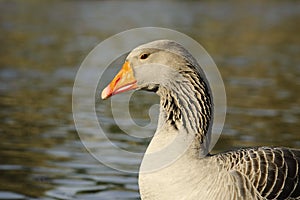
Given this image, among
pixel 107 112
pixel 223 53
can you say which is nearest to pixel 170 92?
pixel 107 112

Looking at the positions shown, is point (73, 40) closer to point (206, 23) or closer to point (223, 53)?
point (223, 53)

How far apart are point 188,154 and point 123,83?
1.00 meters

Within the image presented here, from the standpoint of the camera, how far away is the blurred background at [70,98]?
9.87 meters

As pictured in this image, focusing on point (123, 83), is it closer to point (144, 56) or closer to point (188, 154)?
point (144, 56)

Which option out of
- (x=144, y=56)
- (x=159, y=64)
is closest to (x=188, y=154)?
(x=159, y=64)

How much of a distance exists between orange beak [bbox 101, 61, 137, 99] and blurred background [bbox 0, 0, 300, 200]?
8.51ft

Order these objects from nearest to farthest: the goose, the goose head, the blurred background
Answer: the goose, the goose head, the blurred background

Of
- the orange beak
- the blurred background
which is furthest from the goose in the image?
the blurred background

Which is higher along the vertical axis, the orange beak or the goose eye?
the goose eye

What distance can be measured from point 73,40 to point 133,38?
9.87 feet

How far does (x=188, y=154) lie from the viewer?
253 inches

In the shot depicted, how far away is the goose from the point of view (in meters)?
6.27

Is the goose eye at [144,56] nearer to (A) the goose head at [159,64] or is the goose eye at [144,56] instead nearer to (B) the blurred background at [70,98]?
(A) the goose head at [159,64]

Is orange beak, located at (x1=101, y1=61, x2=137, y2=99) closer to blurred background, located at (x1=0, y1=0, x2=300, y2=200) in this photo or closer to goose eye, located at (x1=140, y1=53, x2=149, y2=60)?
Answer: goose eye, located at (x1=140, y1=53, x2=149, y2=60)
